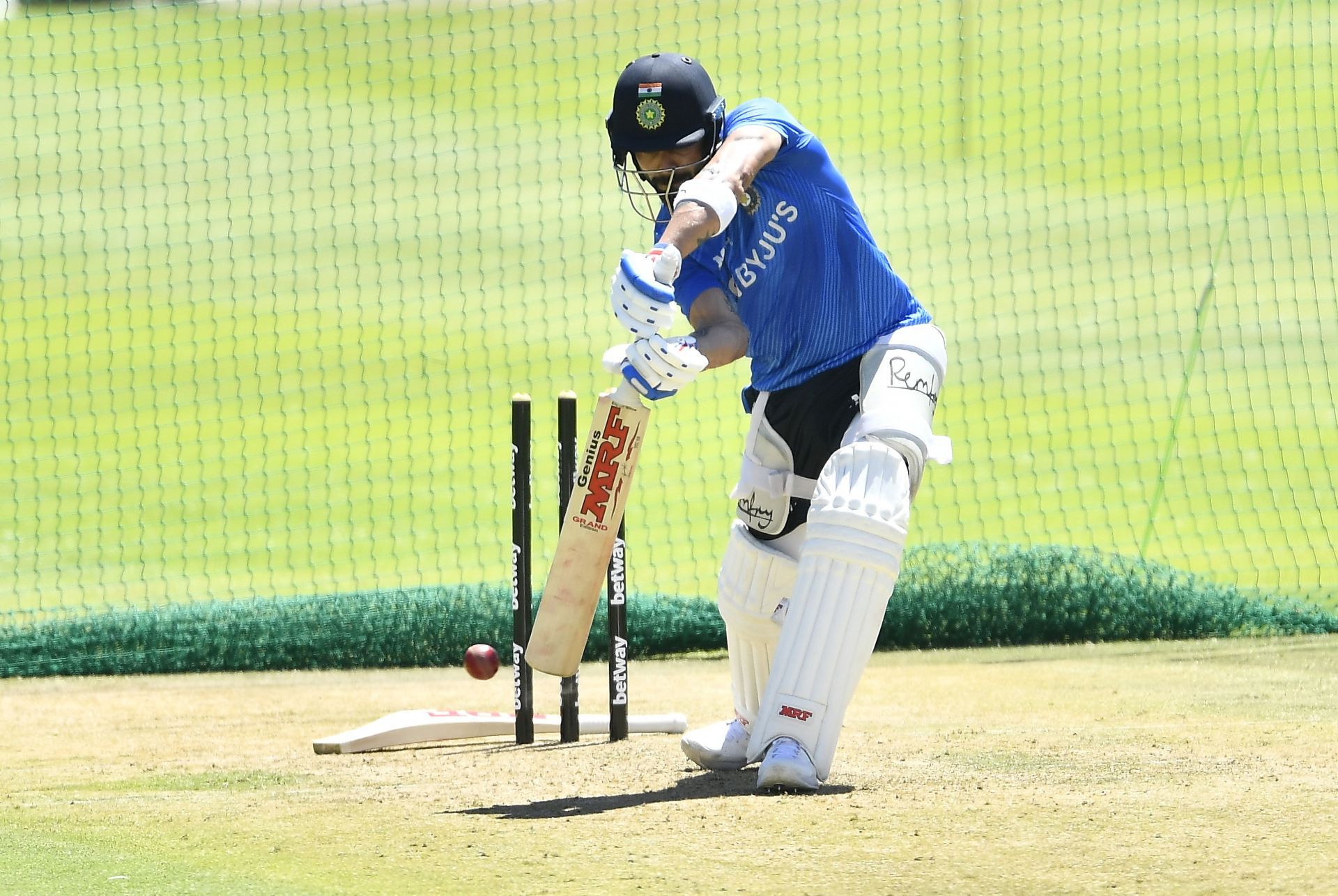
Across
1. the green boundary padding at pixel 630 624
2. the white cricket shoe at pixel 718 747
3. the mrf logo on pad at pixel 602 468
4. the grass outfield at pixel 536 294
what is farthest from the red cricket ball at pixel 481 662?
the grass outfield at pixel 536 294

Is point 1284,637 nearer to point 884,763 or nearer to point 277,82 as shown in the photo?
point 884,763

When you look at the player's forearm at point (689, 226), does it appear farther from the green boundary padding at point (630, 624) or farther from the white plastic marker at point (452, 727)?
the green boundary padding at point (630, 624)

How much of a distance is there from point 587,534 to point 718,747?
736 millimetres

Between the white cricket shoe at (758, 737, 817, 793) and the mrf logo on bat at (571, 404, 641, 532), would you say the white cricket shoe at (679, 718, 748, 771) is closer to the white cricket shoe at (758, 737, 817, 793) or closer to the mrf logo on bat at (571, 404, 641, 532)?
the white cricket shoe at (758, 737, 817, 793)

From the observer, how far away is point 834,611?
12.0 ft

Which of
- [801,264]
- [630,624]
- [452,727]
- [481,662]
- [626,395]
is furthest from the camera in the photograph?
[630,624]

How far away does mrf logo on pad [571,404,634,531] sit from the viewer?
383 centimetres

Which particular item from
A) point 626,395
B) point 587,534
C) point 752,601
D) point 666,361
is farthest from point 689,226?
point 752,601

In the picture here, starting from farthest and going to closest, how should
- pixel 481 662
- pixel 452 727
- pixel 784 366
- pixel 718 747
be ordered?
pixel 452 727
pixel 481 662
pixel 718 747
pixel 784 366

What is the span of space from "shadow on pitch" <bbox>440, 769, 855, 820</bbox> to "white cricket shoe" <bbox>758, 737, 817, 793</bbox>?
34 millimetres

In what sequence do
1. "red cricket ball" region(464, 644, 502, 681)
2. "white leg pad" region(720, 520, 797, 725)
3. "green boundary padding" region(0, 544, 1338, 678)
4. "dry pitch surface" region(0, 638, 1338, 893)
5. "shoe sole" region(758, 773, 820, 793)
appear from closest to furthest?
"dry pitch surface" region(0, 638, 1338, 893) → "shoe sole" region(758, 773, 820, 793) → "white leg pad" region(720, 520, 797, 725) → "red cricket ball" region(464, 644, 502, 681) → "green boundary padding" region(0, 544, 1338, 678)

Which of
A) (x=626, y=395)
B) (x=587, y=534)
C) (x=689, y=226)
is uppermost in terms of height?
(x=689, y=226)

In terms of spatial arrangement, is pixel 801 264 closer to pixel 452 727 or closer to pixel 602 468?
pixel 602 468

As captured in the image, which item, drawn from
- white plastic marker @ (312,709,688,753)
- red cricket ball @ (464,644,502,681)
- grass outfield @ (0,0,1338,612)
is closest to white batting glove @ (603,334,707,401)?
red cricket ball @ (464,644,502,681)
